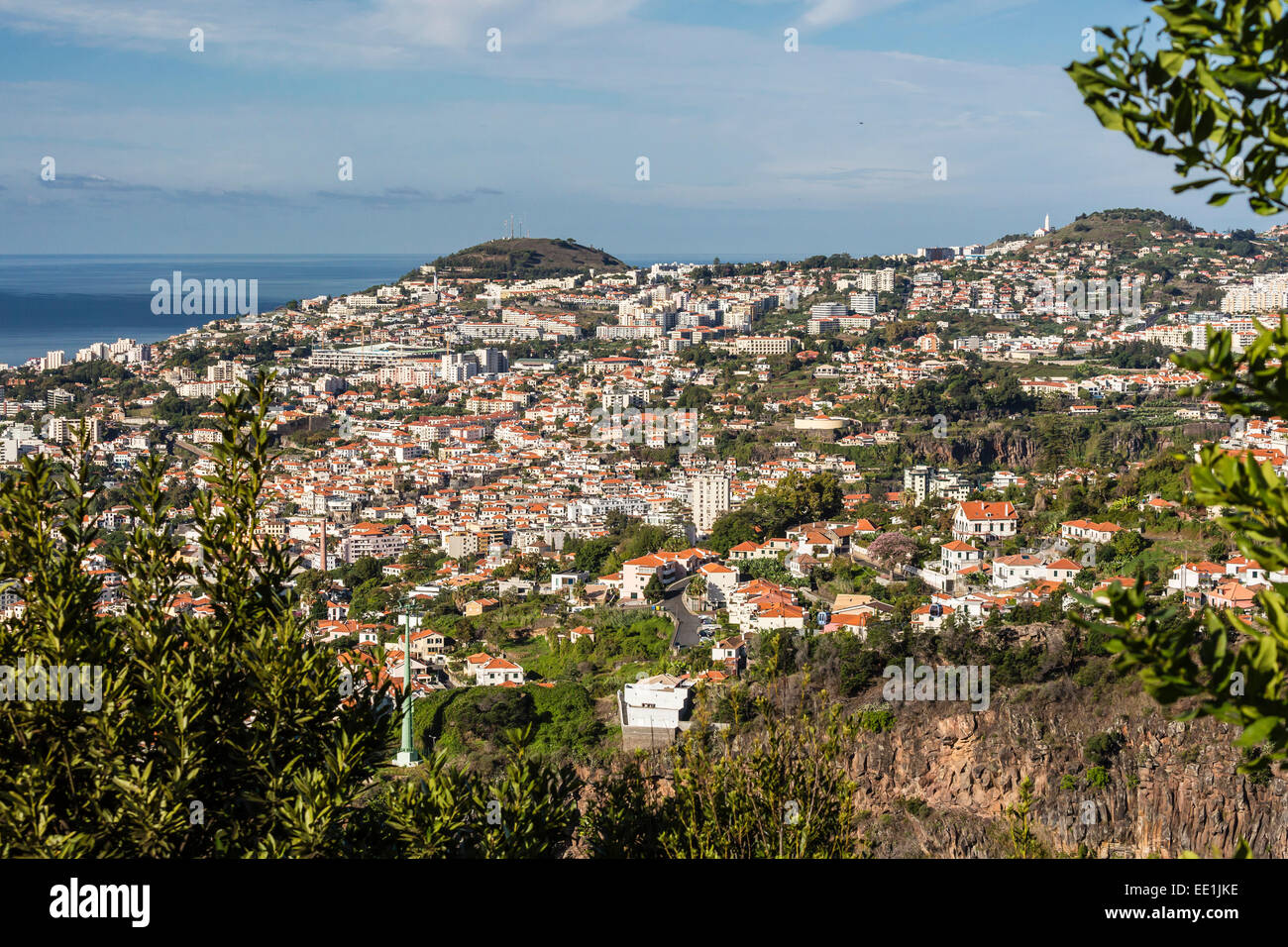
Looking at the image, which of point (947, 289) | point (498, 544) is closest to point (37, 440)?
point (498, 544)

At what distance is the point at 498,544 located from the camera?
78.3ft

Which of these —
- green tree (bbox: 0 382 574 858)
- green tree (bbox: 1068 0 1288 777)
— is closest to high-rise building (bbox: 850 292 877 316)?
green tree (bbox: 0 382 574 858)

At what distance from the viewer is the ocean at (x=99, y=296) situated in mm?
55750

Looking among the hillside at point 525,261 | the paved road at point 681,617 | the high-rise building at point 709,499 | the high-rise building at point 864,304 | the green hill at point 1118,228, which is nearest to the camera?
the paved road at point 681,617

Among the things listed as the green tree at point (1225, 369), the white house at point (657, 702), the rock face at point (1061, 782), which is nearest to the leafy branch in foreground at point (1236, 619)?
the green tree at point (1225, 369)

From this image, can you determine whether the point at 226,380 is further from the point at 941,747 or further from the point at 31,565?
the point at 31,565

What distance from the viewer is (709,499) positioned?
81.6 ft

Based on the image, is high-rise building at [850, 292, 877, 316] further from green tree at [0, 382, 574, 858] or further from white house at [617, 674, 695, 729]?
green tree at [0, 382, 574, 858]

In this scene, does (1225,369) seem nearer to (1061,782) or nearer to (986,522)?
(1061,782)

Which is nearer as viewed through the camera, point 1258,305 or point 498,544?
point 498,544

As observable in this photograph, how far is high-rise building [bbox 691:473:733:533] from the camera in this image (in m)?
24.6

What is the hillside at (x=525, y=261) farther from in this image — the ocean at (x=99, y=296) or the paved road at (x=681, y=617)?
the paved road at (x=681, y=617)

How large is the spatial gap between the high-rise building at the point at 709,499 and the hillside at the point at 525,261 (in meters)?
47.4
